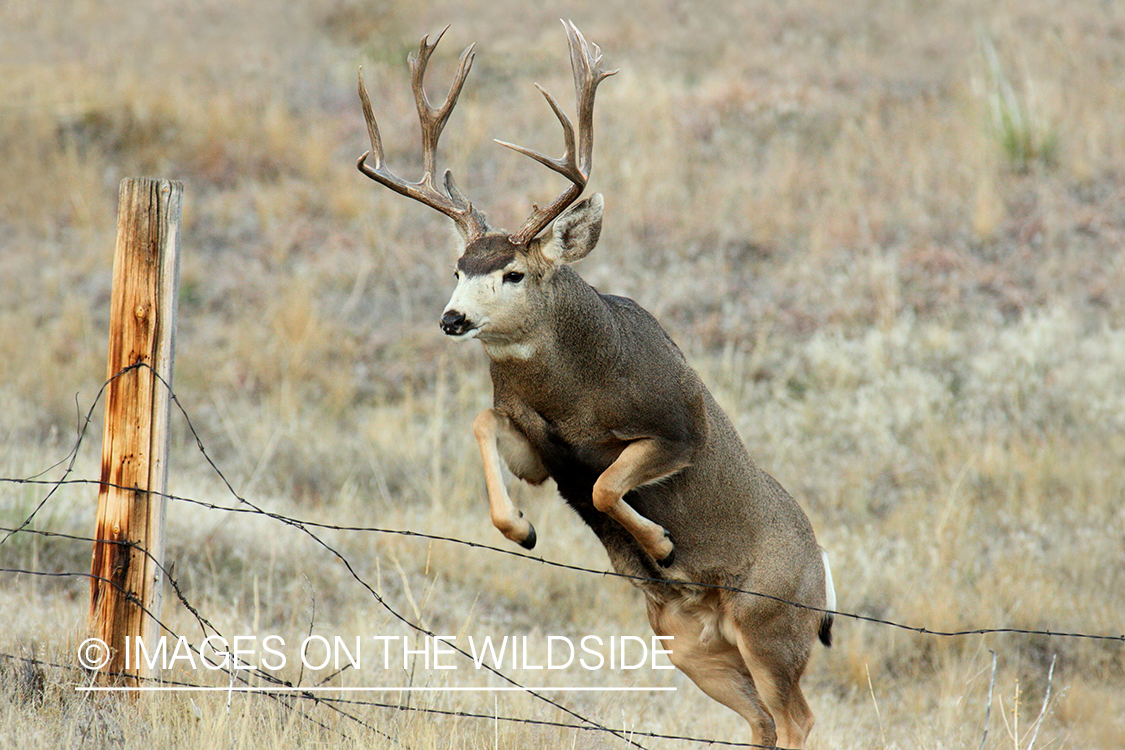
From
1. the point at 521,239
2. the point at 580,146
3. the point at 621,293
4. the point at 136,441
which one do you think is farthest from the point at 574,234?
the point at 621,293

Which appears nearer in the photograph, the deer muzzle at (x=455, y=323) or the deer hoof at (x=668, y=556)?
the deer muzzle at (x=455, y=323)

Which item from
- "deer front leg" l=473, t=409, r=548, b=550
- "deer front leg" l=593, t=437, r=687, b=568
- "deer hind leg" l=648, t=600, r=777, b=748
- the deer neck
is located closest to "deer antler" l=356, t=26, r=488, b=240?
the deer neck

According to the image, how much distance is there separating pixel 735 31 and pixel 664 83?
3.14 m

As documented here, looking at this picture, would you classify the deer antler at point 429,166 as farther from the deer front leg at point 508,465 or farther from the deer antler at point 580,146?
the deer front leg at point 508,465

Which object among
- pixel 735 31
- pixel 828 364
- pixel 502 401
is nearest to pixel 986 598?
pixel 828 364

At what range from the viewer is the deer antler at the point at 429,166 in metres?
4.54

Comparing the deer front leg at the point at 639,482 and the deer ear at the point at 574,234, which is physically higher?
the deer ear at the point at 574,234

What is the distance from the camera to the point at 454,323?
402 cm

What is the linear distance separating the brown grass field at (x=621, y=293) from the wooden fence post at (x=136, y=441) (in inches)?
13.4

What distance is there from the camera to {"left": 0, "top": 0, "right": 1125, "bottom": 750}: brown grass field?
22.1ft

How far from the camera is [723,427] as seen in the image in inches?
192

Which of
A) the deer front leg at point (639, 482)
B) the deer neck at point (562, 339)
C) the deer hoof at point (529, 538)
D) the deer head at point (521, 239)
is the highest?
the deer head at point (521, 239)

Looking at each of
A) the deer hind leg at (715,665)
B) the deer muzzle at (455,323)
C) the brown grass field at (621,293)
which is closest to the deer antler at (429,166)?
the deer muzzle at (455,323)

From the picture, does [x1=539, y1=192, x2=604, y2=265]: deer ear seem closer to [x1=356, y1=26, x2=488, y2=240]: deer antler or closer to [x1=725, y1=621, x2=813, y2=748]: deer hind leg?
[x1=356, y1=26, x2=488, y2=240]: deer antler
